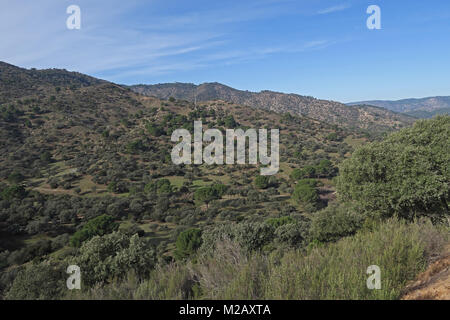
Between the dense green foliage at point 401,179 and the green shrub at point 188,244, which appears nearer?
the dense green foliage at point 401,179

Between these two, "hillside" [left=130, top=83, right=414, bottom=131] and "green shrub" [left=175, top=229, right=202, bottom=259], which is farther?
"hillside" [left=130, top=83, right=414, bottom=131]

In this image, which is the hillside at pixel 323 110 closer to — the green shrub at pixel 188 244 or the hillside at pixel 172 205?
the hillside at pixel 172 205

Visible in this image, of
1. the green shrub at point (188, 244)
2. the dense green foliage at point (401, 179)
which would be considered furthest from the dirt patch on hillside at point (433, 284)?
the green shrub at point (188, 244)

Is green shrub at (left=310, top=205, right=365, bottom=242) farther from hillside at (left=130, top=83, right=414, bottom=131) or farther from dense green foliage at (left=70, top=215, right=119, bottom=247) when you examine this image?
hillside at (left=130, top=83, right=414, bottom=131)

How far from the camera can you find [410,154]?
880 cm

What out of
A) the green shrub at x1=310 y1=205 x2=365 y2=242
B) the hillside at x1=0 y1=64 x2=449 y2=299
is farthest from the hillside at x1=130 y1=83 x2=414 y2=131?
the green shrub at x1=310 y1=205 x2=365 y2=242

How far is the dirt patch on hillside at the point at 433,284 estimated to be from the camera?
11.6 feet

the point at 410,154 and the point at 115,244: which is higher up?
the point at 410,154

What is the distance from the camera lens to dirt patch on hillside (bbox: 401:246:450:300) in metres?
3.54

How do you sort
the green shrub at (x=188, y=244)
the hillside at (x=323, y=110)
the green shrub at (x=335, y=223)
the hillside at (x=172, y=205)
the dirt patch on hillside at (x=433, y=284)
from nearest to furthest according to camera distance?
the dirt patch on hillside at (x=433, y=284) → the hillside at (x=172, y=205) → the green shrub at (x=335, y=223) → the green shrub at (x=188, y=244) → the hillside at (x=323, y=110)
